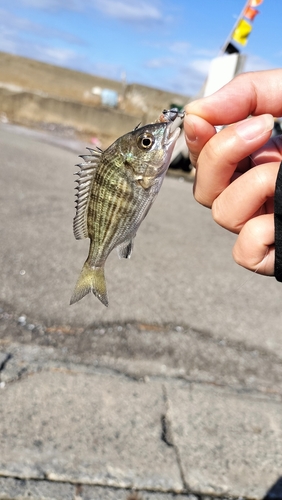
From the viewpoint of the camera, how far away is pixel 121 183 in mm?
1833

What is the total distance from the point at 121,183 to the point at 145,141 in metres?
0.17

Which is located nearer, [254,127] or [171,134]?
[254,127]

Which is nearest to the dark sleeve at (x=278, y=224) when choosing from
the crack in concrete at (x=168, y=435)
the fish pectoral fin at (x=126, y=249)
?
the fish pectoral fin at (x=126, y=249)

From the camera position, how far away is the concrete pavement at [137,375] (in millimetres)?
3033

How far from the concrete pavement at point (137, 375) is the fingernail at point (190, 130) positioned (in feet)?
6.66

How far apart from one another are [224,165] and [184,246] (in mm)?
5434

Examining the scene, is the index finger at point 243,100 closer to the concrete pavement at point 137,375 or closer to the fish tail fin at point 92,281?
the fish tail fin at point 92,281

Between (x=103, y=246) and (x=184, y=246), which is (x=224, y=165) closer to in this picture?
(x=103, y=246)

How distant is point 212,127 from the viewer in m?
1.88

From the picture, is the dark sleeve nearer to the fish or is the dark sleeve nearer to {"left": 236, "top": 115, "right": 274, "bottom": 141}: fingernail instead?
{"left": 236, "top": 115, "right": 274, "bottom": 141}: fingernail

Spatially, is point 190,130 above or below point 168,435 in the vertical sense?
above

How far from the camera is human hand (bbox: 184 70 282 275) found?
175 centimetres

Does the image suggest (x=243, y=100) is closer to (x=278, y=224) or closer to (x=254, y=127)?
(x=254, y=127)

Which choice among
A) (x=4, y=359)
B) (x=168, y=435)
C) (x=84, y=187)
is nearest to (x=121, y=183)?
(x=84, y=187)
